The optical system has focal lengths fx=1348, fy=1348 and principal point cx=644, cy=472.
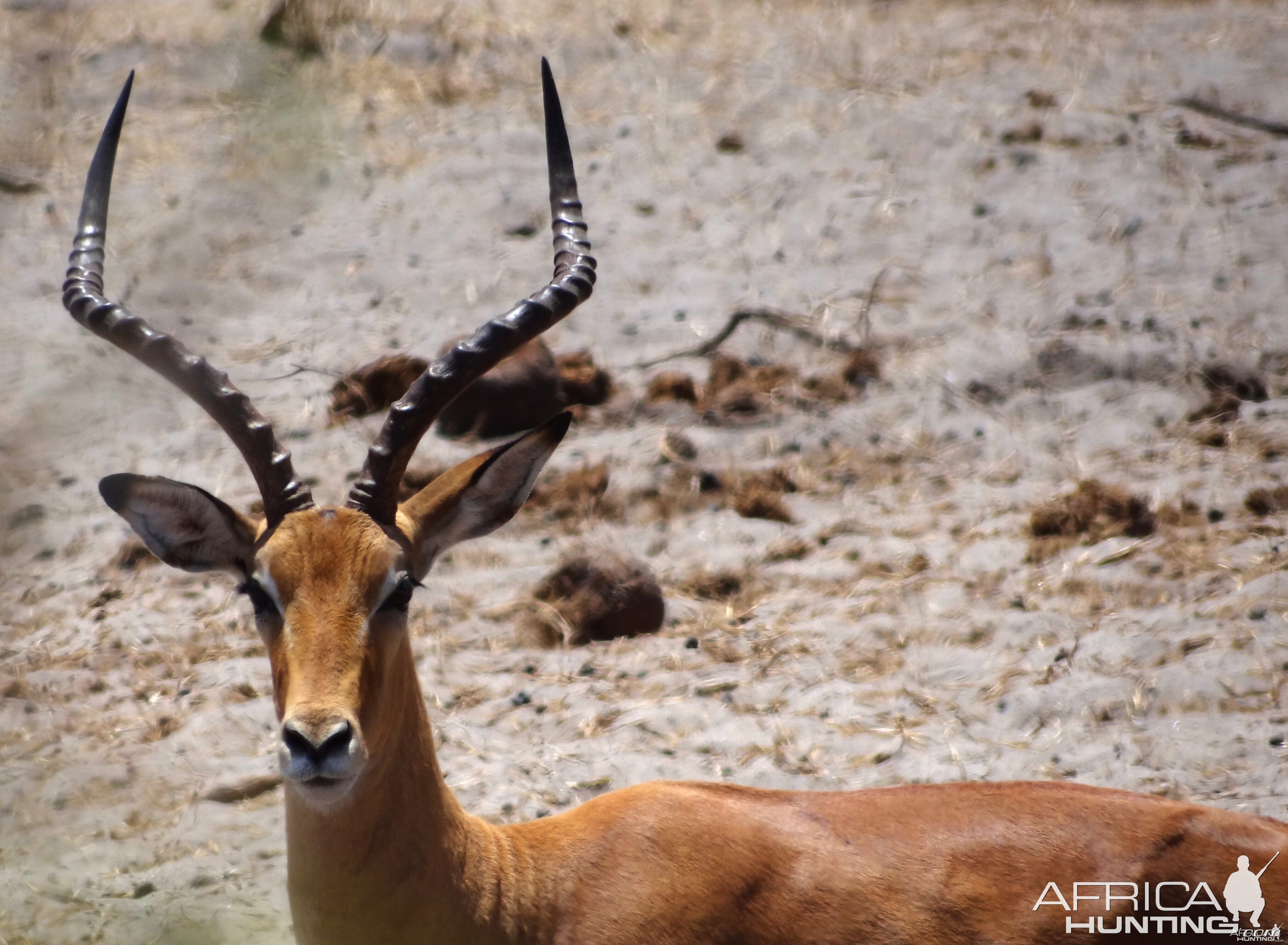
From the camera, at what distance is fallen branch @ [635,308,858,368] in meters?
9.12

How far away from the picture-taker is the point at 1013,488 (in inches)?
313

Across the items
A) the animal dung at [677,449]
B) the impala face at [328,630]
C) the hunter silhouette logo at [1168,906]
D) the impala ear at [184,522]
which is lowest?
the hunter silhouette logo at [1168,906]

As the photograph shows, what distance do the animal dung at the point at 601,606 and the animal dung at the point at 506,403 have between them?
1.58 metres

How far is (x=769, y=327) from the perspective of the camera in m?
9.35

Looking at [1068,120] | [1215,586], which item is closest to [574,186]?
[1215,586]

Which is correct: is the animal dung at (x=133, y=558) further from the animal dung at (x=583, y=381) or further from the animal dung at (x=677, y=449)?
the animal dung at (x=677, y=449)

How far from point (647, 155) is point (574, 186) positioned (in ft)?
20.2

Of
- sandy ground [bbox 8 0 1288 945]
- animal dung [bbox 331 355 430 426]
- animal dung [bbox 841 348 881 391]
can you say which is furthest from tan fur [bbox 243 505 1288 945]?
animal dung [bbox 841 348 881 391]

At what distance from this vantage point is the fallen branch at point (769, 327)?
29.9 feet

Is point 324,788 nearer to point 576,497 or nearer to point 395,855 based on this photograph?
point 395,855

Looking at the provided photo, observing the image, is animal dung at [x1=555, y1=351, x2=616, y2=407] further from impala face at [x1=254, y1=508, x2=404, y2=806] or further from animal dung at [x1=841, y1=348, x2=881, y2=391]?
impala face at [x1=254, y1=508, x2=404, y2=806]

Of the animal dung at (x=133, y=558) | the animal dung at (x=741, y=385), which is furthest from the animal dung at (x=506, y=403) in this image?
the animal dung at (x=133, y=558)

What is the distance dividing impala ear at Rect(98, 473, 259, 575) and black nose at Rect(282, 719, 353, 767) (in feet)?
→ 2.82

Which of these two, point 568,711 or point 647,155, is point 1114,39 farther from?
point 568,711
